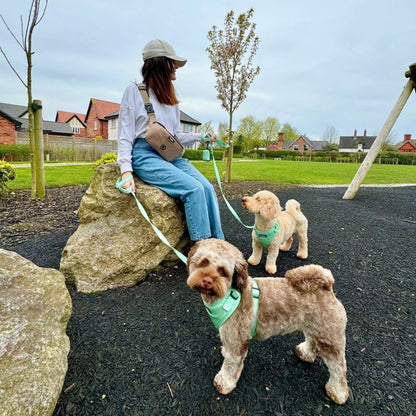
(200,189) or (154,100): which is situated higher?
(154,100)

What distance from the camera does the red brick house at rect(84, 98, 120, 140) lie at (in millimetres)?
48031

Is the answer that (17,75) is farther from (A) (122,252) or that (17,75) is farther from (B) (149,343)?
(B) (149,343)

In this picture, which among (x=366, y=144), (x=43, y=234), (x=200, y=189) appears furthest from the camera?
(x=366, y=144)

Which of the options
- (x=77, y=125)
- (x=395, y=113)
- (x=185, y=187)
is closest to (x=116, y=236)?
(x=185, y=187)

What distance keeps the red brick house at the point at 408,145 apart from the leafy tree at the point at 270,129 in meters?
35.2

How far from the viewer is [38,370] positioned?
1.67m

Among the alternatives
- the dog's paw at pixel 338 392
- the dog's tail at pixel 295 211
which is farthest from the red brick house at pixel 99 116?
the dog's paw at pixel 338 392

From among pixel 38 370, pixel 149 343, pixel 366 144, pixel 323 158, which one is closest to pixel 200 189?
pixel 149 343

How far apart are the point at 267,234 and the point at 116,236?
6.91 ft

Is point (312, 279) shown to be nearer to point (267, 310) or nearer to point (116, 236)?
point (267, 310)

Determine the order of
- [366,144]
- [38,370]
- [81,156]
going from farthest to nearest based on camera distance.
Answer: [366,144] → [81,156] → [38,370]

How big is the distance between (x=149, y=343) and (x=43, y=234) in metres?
3.64

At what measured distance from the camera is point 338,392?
6.73ft

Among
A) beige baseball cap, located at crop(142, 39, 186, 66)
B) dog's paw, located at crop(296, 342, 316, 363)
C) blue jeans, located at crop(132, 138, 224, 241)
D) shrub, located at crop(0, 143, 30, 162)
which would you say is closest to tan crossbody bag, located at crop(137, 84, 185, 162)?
blue jeans, located at crop(132, 138, 224, 241)
